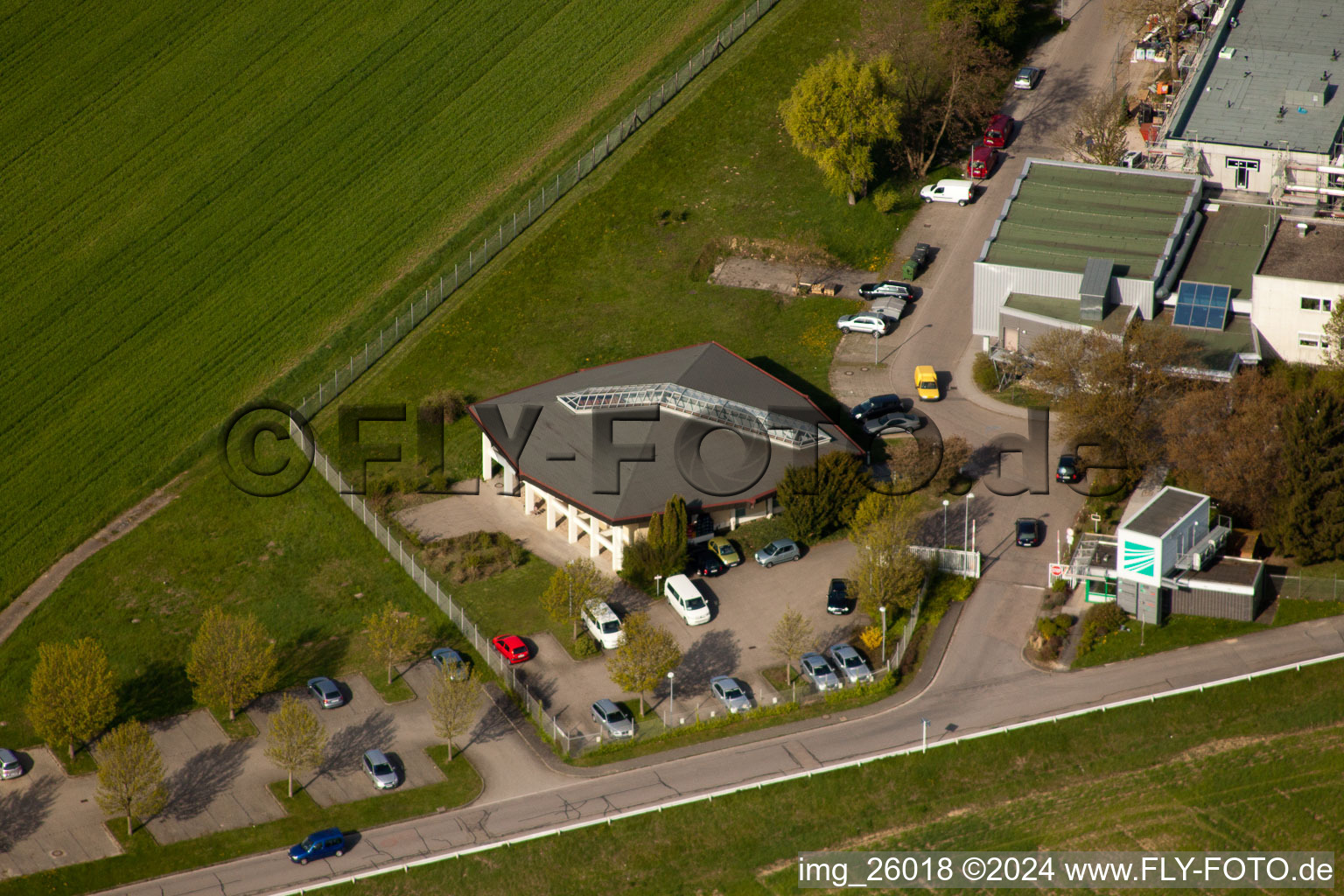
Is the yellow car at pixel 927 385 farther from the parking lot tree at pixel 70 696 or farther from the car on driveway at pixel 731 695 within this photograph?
the parking lot tree at pixel 70 696

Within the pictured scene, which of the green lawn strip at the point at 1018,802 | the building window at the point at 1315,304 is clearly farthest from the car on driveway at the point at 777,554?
the building window at the point at 1315,304

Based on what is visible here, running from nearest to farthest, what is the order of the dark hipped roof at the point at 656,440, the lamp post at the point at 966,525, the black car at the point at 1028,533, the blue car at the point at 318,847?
the blue car at the point at 318,847 < the black car at the point at 1028,533 < the lamp post at the point at 966,525 < the dark hipped roof at the point at 656,440

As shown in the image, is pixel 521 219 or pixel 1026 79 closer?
pixel 521 219

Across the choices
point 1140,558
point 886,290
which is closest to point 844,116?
point 886,290

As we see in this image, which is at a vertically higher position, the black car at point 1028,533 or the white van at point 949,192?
the white van at point 949,192

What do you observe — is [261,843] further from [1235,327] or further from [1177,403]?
[1235,327]

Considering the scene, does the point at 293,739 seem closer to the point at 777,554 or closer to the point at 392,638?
the point at 392,638
